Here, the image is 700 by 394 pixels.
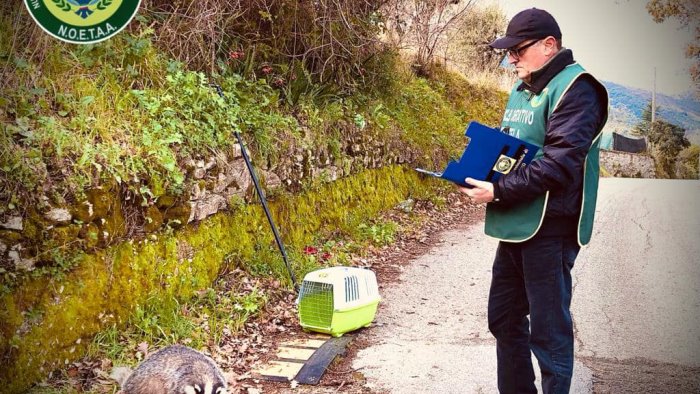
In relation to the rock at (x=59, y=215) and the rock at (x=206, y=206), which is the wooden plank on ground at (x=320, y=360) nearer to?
the rock at (x=206, y=206)

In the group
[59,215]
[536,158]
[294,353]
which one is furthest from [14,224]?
[536,158]

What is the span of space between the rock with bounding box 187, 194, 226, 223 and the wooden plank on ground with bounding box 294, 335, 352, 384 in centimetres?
168

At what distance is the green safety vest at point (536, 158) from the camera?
3307 millimetres

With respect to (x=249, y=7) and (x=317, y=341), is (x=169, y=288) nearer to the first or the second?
(x=317, y=341)

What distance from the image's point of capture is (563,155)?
3.17 meters

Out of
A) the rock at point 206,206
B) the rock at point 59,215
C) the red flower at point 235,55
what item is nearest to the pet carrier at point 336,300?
the rock at point 206,206

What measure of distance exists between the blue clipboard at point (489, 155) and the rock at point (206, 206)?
3.06 meters

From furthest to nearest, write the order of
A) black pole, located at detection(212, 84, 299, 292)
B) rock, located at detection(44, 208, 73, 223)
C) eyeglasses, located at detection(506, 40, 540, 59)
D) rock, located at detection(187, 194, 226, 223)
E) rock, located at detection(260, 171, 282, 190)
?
rock, located at detection(260, 171, 282, 190), black pole, located at detection(212, 84, 299, 292), rock, located at detection(187, 194, 226, 223), rock, located at detection(44, 208, 73, 223), eyeglasses, located at detection(506, 40, 540, 59)

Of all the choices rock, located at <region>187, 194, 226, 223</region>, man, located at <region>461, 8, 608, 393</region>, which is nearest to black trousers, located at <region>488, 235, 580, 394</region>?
man, located at <region>461, 8, 608, 393</region>

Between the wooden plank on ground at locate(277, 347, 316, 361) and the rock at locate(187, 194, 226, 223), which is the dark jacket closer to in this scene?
the wooden plank on ground at locate(277, 347, 316, 361)

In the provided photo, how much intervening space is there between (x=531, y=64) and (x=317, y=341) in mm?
3205

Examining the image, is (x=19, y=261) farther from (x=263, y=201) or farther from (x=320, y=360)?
(x=263, y=201)

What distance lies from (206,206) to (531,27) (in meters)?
3.71

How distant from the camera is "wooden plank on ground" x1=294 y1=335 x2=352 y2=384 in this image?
→ 4797 mm
